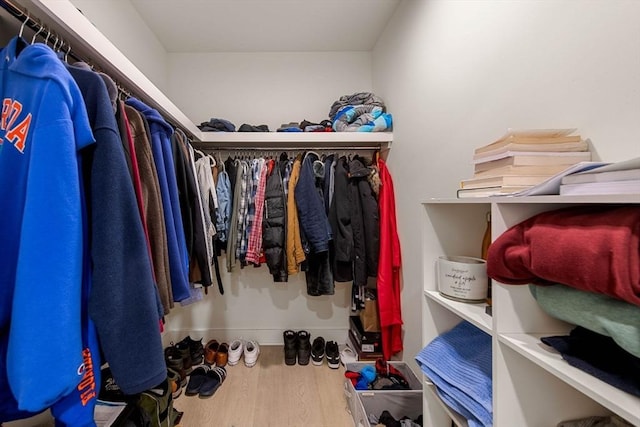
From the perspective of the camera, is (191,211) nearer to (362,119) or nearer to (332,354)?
(362,119)

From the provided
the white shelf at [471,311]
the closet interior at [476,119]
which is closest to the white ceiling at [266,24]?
the closet interior at [476,119]

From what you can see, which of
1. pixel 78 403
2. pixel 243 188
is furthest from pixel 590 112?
pixel 243 188

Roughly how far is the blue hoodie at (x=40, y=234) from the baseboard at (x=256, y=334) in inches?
70.1

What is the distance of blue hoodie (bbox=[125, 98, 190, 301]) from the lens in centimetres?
102

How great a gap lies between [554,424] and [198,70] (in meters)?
2.92

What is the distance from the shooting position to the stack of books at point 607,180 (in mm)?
420

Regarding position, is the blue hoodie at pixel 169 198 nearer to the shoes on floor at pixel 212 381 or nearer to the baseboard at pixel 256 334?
the shoes on floor at pixel 212 381

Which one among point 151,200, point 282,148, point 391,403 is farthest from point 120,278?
point 282,148

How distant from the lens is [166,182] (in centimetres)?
106

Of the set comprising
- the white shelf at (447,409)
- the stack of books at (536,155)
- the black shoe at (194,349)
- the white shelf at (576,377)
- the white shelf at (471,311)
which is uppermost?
the stack of books at (536,155)

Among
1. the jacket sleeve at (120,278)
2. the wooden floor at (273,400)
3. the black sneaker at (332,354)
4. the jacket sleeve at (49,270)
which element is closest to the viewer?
the jacket sleeve at (49,270)

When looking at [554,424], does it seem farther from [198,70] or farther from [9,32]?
[198,70]

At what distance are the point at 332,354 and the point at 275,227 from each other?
112 cm

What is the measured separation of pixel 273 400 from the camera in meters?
1.66
